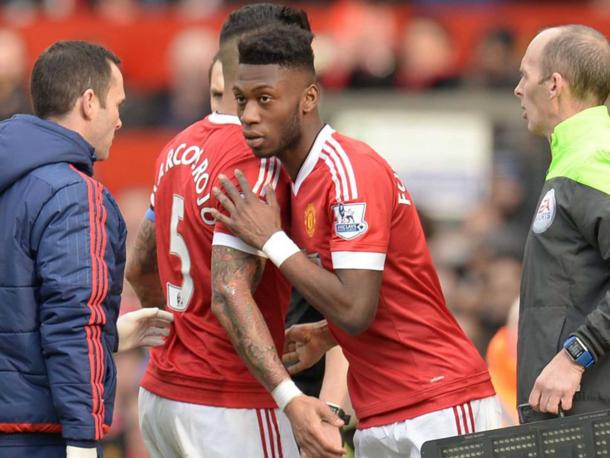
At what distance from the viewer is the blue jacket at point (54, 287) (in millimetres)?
4809

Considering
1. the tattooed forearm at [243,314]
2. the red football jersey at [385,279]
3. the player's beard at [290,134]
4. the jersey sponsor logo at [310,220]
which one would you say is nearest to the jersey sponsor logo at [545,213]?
the red football jersey at [385,279]

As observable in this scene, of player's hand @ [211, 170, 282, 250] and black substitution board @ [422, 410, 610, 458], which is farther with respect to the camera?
player's hand @ [211, 170, 282, 250]

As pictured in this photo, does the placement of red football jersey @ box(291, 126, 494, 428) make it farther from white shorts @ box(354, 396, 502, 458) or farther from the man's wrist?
the man's wrist

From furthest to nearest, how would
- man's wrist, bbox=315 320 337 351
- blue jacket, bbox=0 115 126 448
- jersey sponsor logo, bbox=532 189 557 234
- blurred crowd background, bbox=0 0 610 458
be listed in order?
blurred crowd background, bbox=0 0 610 458 < man's wrist, bbox=315 320 337 351 < jersey sponsor logo, bbox=532 189 557 234 < blue jacket, bbox=0 115 126 448

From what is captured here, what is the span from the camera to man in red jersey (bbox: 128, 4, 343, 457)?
16.6ft

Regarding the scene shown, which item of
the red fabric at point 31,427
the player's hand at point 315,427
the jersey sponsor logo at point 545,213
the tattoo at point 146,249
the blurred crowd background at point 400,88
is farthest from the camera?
the blurred crowd background at point 400,88

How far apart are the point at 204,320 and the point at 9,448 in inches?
34.1

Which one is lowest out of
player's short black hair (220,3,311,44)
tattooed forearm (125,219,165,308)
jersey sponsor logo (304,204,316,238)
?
tattooed forearm (125,219,165,308)

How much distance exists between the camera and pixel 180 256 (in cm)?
536

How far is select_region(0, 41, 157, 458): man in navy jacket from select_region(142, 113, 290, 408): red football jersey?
310mm

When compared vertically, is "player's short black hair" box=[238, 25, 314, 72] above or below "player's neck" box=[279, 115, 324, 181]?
above

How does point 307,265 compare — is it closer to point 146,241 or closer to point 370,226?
point 370,226

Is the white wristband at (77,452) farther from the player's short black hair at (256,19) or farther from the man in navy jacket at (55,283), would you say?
the player's short black hair at (256,19)

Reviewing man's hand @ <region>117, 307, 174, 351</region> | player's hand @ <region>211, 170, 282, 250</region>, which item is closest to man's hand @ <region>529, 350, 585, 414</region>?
player's hand @ <region>211, 170, 282, 250</region>
